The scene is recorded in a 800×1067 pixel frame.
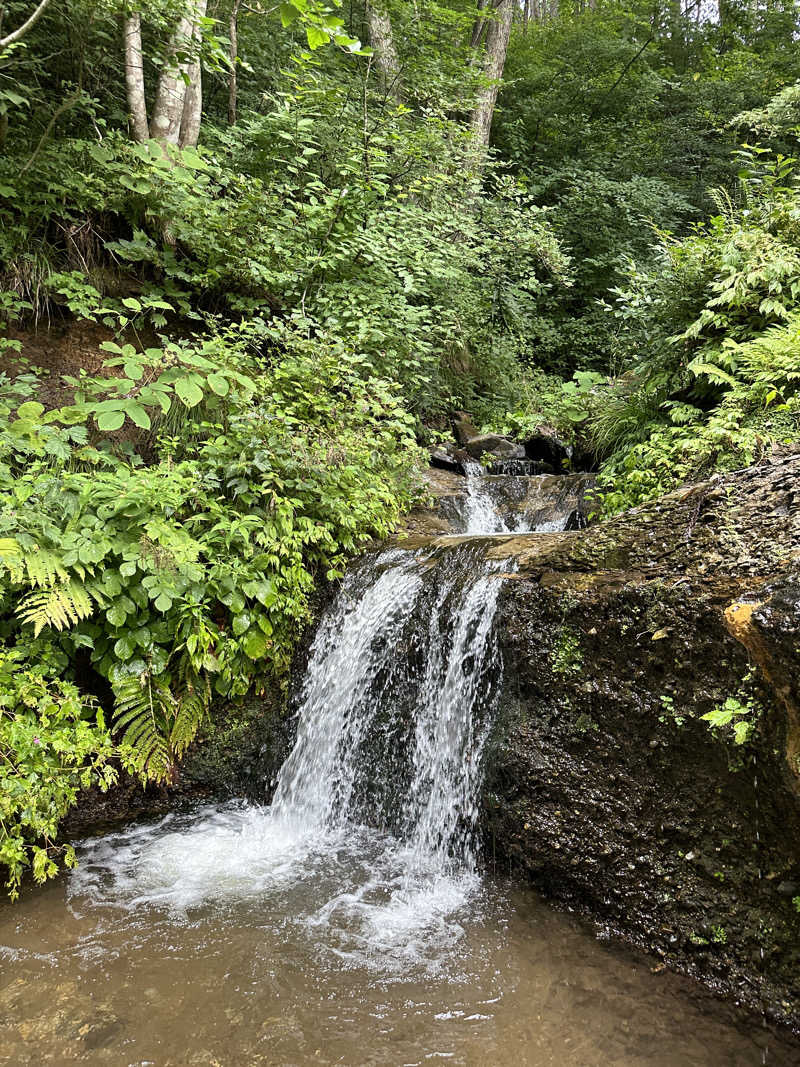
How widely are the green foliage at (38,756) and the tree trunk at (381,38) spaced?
10496mm

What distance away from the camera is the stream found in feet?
8.63

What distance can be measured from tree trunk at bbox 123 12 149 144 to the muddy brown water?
7.29 meters

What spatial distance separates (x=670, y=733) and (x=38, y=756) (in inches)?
136

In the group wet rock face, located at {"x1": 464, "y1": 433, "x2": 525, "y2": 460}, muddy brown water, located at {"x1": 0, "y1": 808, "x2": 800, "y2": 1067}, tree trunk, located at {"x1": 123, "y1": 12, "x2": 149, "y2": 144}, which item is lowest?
muddy brown water, located at {"x1": 0, "y1": 808, "x2": 800, "y2": 1067}

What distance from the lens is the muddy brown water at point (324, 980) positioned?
8.49 ft

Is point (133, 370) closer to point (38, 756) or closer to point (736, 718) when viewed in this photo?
point (38, 756)

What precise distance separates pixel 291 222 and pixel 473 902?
6904 mm

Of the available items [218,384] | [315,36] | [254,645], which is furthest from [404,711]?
[315,36]

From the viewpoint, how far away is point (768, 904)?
285 cm

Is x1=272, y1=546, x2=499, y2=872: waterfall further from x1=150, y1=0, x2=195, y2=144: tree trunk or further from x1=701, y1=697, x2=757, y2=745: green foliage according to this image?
x1=150, y1=0, x2=195, y2=144: tree trunk

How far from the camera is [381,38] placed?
427 inches

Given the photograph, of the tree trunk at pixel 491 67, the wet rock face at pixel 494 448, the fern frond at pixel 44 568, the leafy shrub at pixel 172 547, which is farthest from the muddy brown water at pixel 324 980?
the tree trunk at pixel 491 67

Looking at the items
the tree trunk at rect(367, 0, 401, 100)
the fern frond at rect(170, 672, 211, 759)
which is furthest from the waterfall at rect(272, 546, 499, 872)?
the tree trunk at rect(367, 0, 401, 100)

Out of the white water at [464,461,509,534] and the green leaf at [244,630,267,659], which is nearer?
the green leaf at [244,630,267,659]
